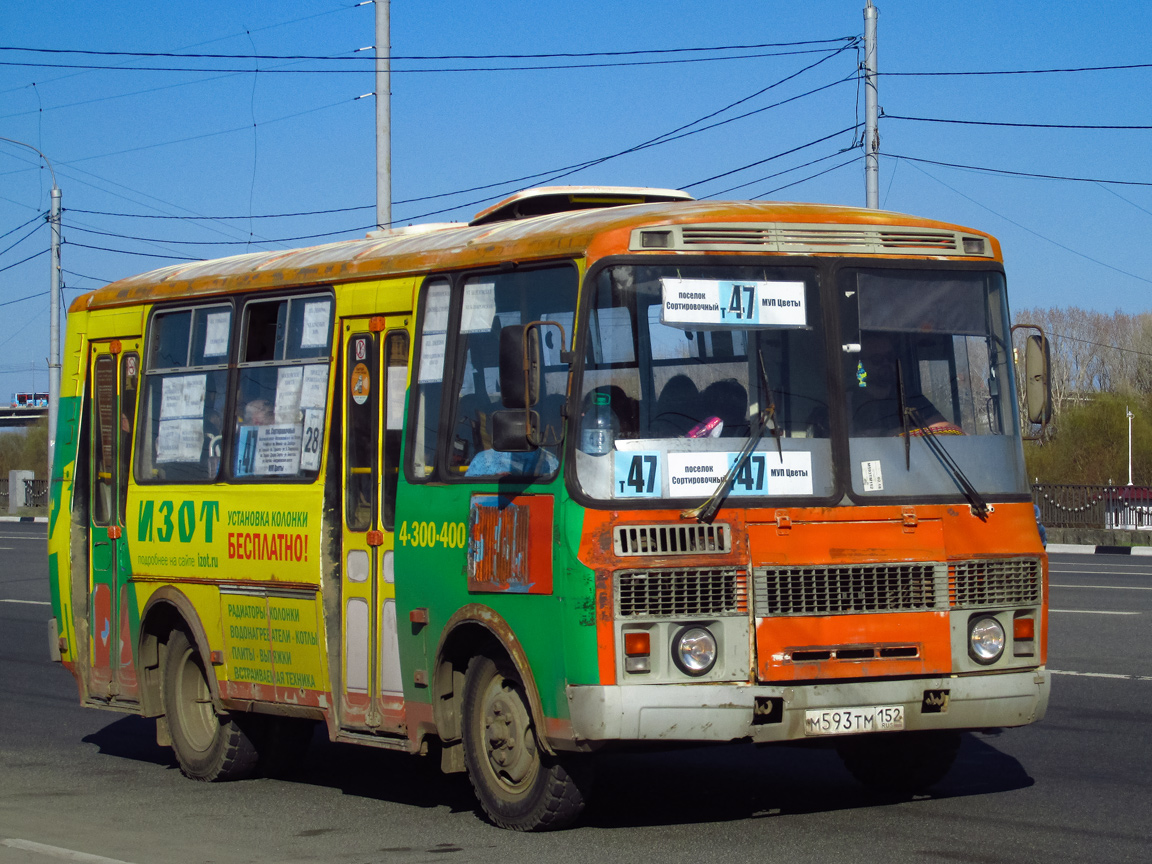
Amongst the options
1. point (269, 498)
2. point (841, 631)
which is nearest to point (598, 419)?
point (841, 631)

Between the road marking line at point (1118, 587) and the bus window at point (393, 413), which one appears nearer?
the bus window at point (393, 413)

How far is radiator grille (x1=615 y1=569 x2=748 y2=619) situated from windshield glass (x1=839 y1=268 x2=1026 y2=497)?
803 mm

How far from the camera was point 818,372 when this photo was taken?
296 inches

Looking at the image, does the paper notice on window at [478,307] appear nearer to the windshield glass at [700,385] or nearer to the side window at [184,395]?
the windshield glass at [700,385]

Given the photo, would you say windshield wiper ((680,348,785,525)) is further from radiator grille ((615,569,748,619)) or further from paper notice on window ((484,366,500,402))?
paper notice on window ((484,366,500,402))

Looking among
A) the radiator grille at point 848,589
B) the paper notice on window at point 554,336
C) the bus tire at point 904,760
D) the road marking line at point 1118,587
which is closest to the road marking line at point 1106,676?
the bus tire at point 904,760

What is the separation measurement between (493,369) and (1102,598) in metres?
14.0

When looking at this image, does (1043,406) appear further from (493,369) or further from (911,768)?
(493,369)

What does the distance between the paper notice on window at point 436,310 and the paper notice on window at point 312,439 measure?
103 centimetres

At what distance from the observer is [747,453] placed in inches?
288

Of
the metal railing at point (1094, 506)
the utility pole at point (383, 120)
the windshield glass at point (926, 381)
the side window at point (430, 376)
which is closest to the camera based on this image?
the windshield glass at point (926, 381)

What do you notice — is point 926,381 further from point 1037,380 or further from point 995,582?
point 995,582

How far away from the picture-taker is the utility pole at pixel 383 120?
20547 mm

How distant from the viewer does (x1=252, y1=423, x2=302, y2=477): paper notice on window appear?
30.3 feet
